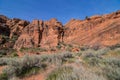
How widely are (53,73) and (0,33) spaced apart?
61491 millimetres

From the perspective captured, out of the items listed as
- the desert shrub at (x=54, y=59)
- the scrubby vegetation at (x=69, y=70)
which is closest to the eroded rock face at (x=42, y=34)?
the desert shrub at (x=54, y=59)

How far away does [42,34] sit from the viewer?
57.1 m

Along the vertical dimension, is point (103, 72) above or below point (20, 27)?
below

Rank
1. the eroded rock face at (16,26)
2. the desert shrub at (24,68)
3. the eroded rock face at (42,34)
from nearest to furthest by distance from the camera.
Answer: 1. the desert shrub at (24,68)
2. the eroded rock face at (42,34)
3. the eroded rock face at (16,26)

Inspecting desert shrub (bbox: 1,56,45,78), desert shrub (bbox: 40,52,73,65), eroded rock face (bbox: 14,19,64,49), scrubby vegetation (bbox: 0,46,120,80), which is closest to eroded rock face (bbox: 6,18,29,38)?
eroded rock face (bbox: 14,19,64,49)

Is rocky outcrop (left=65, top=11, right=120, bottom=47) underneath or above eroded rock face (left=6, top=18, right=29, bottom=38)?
underneath

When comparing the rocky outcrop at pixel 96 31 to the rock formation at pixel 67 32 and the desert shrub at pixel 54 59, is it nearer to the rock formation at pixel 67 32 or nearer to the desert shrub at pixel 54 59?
the rock formation at pixel 67 32

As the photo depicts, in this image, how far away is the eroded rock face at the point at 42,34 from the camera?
175 feet

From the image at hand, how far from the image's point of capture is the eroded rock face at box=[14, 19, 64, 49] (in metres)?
53.2

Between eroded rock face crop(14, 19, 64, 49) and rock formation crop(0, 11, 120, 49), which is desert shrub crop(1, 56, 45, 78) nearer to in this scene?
rock formation crop(0, 11, 120, 49)

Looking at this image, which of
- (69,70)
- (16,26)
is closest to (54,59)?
(69,70)

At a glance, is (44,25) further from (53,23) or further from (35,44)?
(35,44)

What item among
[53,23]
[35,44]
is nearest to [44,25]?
[53,23]

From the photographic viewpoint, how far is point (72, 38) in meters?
50.6
